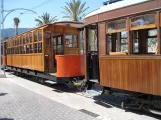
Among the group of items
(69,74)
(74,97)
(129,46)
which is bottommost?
(74,97)

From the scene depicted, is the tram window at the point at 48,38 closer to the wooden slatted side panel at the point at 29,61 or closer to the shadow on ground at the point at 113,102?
the wooden slatted side panel at the point at 29,61

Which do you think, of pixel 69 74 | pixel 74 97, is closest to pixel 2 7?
pixel 69 74

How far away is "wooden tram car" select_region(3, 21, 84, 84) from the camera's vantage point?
12.6 meters

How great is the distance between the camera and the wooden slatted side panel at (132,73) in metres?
7.11

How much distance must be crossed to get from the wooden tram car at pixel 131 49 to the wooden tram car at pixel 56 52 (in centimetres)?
296

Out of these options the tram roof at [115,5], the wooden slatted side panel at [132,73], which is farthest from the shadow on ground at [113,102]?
the tram roof at [115,5]

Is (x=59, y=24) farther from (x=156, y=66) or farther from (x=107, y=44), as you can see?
(x=156, y=66)

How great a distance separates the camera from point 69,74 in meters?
12.6

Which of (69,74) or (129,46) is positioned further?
(69,74)

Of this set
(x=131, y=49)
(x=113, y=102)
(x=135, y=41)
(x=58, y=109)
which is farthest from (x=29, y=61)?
(x=131, y=49)

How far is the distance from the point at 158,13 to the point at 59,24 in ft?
23.8

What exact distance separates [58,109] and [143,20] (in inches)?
145

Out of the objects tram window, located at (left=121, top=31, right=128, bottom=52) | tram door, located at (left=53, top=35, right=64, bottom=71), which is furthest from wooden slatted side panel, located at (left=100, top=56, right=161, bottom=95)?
tram door, located at (left=53, top=35, right=64, bottom=71)

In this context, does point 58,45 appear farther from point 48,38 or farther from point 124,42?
point 124,42
